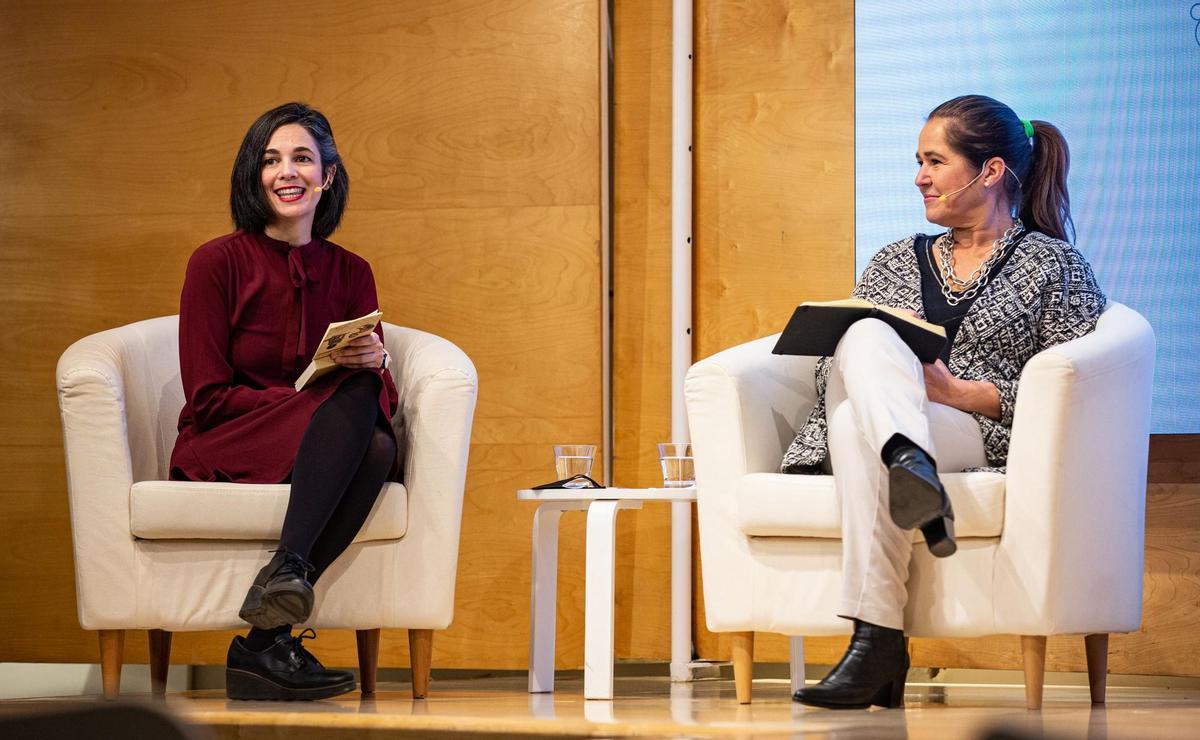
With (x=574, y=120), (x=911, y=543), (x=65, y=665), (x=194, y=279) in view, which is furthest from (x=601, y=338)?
(x=65, y=665)

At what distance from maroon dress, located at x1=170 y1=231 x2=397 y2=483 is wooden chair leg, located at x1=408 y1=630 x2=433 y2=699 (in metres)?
0.34

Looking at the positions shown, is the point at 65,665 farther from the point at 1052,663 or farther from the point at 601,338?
the point at 1052,663

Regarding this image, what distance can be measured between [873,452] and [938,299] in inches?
23.5

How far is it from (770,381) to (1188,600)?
1.35 meters

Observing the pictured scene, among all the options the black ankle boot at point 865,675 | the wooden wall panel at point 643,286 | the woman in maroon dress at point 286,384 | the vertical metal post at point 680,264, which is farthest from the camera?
the wooden wall panel at point 643,286

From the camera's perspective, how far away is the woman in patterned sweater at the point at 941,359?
2232 millimetres

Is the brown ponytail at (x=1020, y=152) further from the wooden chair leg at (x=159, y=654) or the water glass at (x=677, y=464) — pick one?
the wooden chair leg at (x=159, y=654)

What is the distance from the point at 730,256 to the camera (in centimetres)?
376

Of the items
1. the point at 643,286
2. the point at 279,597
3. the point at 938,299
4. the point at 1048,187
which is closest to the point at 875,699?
the point at 938,299

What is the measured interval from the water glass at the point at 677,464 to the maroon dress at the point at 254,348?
22.7 inches

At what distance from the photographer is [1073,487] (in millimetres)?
2383

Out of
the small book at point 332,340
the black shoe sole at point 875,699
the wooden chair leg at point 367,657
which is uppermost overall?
the small book at point 332,340

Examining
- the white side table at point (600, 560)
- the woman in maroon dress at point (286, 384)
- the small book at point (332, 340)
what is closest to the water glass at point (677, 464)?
the white side table at point (600, 560)

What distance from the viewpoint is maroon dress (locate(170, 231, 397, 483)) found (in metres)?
2.62
